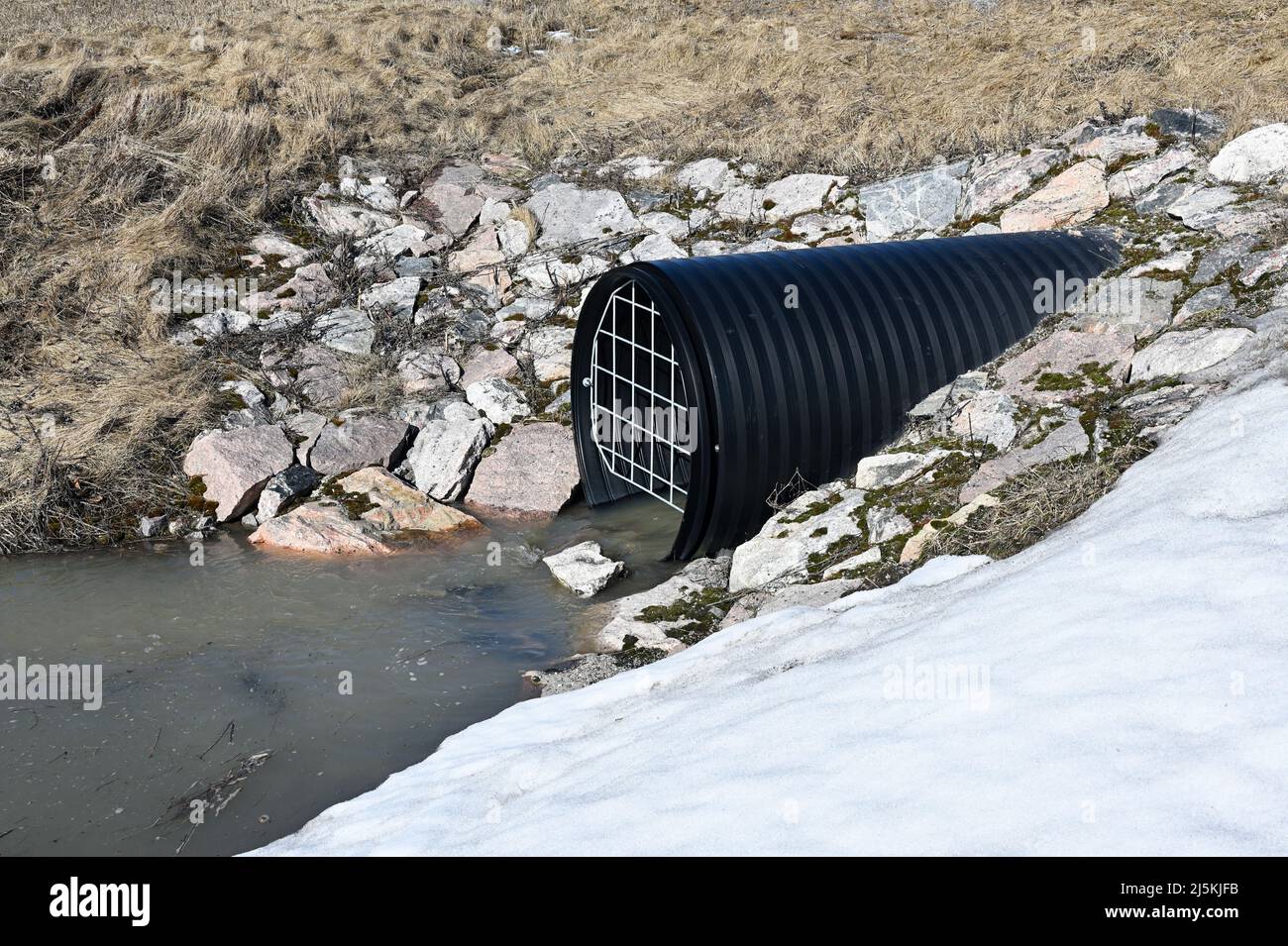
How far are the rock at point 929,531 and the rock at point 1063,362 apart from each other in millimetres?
1326

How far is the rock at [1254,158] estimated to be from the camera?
8523 millimetres

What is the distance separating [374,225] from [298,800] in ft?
28.8

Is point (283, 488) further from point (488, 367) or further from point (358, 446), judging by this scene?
point (488, 367)

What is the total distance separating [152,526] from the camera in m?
8.16

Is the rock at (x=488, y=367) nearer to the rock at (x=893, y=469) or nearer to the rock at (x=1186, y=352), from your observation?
the rock at (x=893, y=469)

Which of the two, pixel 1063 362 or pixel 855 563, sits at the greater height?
pixel 1063 362

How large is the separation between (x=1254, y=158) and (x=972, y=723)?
7.50 meters

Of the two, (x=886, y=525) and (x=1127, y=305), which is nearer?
(x=886, y=525)

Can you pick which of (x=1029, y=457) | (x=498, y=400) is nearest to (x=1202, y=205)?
(x=1029, y=457)

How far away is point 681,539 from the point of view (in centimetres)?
695

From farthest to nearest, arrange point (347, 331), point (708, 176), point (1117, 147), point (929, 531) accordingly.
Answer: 1. point (708, 176)
2. point (347, 331)
3. point (1117, 147)
4. point (929, 531)

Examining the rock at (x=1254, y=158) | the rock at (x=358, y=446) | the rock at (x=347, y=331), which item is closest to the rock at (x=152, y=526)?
the rock at (x=358, y=446)

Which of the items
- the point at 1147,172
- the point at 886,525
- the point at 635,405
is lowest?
the point at 886,525

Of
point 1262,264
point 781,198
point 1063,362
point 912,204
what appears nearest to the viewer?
point 1063,362
